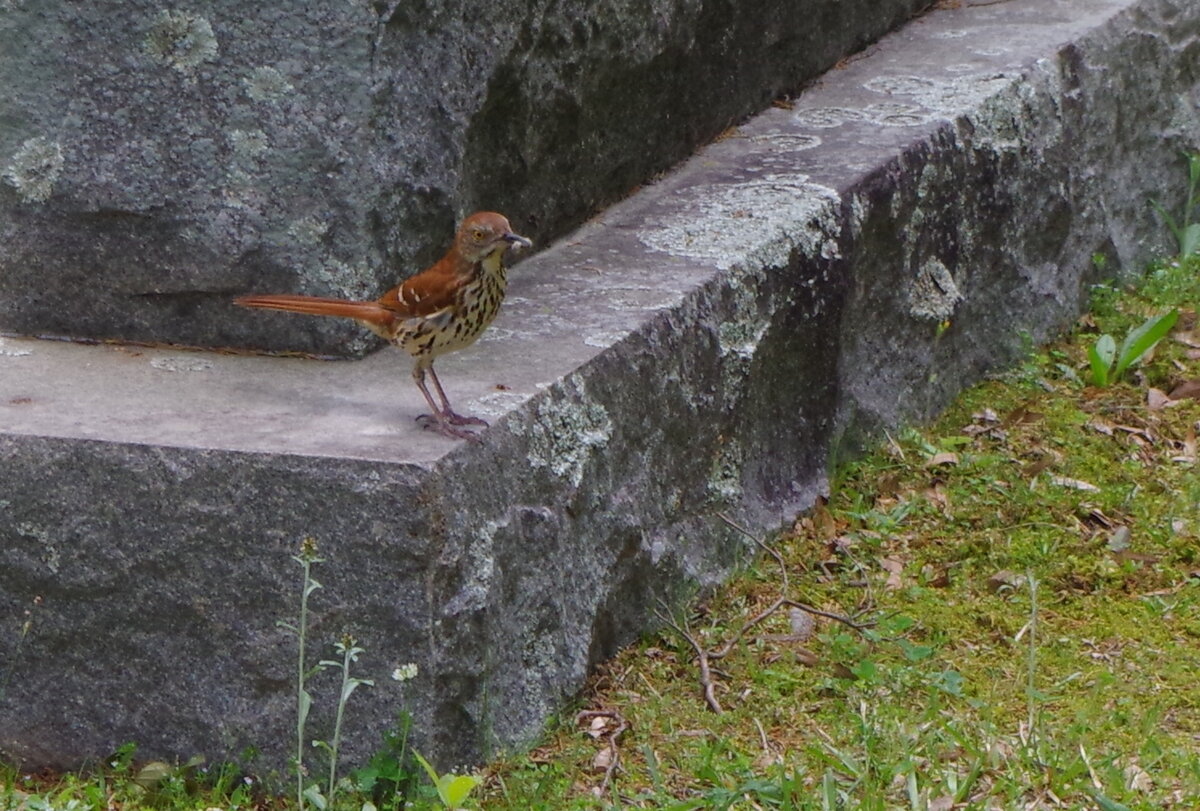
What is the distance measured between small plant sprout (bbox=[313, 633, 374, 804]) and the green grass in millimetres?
88

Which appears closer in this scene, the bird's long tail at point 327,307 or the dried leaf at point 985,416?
the bird's long tail at point 327,307

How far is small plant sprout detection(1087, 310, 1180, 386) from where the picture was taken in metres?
4.77

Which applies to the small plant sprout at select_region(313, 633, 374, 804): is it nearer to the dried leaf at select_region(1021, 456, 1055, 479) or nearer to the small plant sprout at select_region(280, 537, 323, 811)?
the small plant sprout at select_region(280, 537, 323, 811)

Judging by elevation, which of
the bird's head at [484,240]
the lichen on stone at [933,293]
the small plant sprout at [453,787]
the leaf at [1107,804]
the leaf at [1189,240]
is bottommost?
the leaf at [1107,804]

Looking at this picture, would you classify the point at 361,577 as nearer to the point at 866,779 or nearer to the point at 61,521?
the point at 61,521

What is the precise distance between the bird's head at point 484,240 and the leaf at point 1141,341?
2.42 m

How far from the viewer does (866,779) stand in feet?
9.40

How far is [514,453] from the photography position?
2955 mm

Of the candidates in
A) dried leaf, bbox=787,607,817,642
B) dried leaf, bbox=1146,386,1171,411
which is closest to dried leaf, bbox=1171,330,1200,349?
dried leaf, bbox=1146,386,1171,411

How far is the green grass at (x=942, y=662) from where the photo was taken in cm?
290

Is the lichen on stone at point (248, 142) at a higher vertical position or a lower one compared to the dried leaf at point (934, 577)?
higher

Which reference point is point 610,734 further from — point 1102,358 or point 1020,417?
point 1102,358

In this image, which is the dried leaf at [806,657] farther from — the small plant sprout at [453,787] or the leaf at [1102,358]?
the leaf at [1102,358]

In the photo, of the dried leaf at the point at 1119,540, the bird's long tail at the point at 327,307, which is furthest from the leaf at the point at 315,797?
the dried leaf at the point at 1119,540
